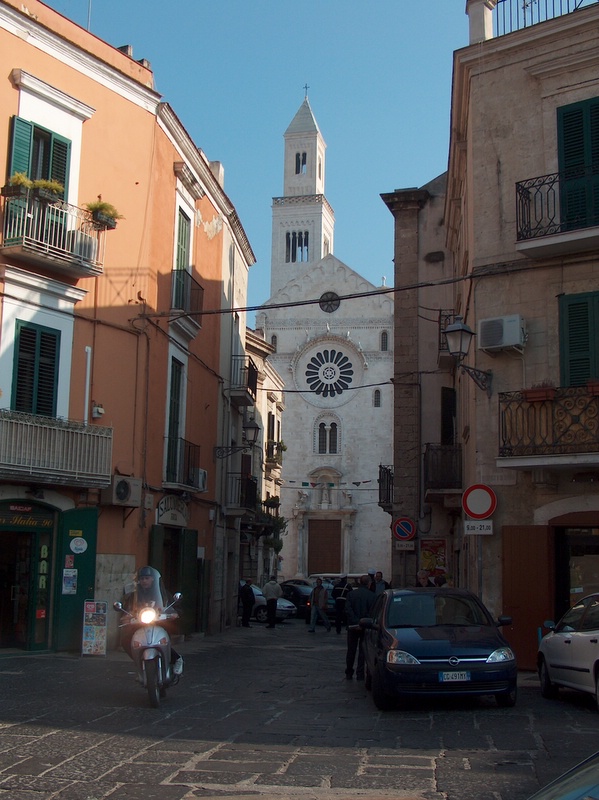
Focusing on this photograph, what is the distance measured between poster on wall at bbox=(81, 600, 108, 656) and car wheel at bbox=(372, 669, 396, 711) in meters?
6.67

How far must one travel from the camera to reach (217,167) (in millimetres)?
26484

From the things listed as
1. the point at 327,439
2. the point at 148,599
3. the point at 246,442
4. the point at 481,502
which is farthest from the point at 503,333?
the point at 327,439

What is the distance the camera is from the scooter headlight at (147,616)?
35.5 feet

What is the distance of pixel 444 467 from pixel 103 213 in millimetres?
9845

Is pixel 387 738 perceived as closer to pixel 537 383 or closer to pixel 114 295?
pixel 537 383

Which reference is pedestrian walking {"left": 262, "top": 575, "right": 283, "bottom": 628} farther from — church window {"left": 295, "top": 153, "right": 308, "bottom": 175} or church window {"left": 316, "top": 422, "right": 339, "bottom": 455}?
church window {"left": 295, "top": 153, "right": 308, "bottom": 175}

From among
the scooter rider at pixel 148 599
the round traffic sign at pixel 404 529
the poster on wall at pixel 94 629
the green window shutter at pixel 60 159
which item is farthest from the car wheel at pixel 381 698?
the round traffic sign at pixel 404 529

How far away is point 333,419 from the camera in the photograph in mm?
61375

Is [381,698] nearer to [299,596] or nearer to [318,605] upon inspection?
[318,605]

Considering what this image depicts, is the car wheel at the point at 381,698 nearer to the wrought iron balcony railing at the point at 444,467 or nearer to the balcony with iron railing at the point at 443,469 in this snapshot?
the balcony with iron railing at the point at 443,469

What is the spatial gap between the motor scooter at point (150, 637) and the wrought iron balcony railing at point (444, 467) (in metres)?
11.8

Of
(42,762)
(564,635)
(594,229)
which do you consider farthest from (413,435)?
(42,762)

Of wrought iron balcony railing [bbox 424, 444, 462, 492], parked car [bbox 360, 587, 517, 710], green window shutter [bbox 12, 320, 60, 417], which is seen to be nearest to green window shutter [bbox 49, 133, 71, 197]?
green window shutter [bbox 12, 320, 60, 417]

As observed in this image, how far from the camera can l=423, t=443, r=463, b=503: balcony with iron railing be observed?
869 inches
